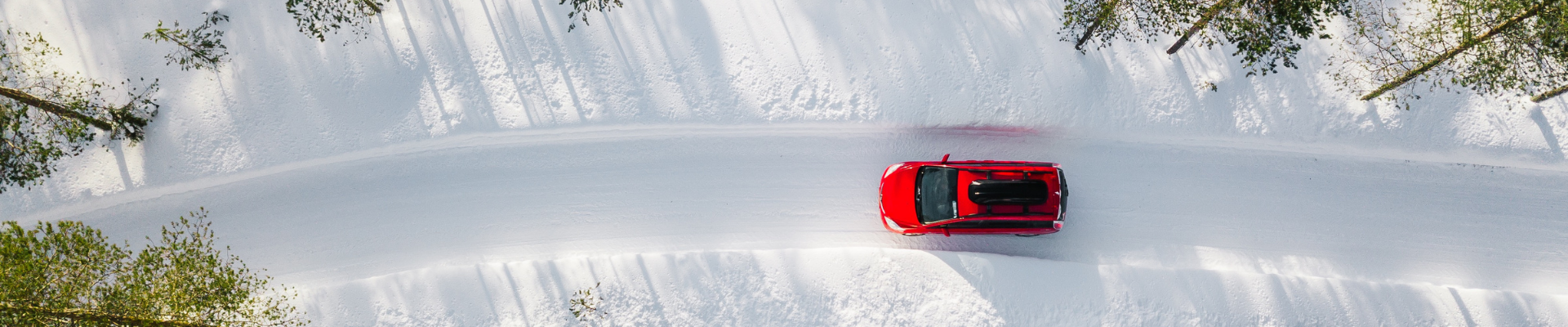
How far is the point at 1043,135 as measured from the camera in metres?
13.4

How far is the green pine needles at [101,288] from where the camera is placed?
9.79 metres

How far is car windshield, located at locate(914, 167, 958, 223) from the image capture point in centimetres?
1220

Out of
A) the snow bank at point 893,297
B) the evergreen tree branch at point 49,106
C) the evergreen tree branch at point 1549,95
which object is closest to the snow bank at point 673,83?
the evergreen tree branch at point 1549,95

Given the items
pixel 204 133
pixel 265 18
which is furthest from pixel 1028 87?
pixel 204 133

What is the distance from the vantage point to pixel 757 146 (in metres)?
13.6

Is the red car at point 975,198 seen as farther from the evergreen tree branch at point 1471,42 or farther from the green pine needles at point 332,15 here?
the green pine needles at point 332,15

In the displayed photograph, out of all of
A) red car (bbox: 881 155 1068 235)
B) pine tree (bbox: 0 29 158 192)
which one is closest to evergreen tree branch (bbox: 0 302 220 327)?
pine tree (bbox: 0 29 158 192)

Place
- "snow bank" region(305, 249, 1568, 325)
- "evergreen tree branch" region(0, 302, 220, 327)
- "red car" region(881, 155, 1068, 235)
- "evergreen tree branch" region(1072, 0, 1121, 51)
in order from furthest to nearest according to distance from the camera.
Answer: "snow bank" region(305, 249, 1568, 325) < "red car" region(881, 155, 1068, 235) < "evergreen tree branch" region(1072, 0, 1121, 51) < "evergreen tree branch" region(0, 302, 220, 327)

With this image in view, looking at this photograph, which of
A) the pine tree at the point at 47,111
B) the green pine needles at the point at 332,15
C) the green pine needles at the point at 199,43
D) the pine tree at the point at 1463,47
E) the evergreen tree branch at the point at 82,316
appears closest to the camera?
the evergreen tree branch at the point at 82,316

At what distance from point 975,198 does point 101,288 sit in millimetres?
13006

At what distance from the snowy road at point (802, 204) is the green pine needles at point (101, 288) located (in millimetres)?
2334

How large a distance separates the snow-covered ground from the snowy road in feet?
0.15

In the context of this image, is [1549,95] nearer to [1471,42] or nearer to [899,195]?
[1471,42]

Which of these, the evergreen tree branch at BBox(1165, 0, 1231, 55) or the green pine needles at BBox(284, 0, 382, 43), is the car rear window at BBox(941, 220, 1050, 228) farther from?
the green pine needles at BBox(284, 0, 382, 43)
